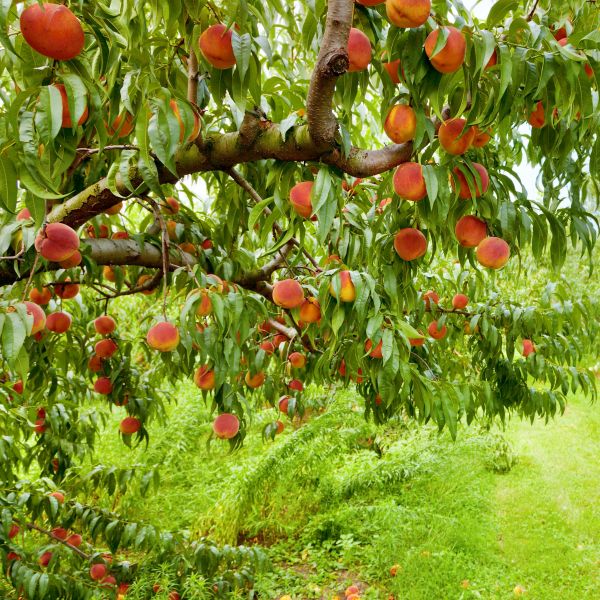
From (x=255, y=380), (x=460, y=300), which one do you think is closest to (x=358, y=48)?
(x=255, y=380)

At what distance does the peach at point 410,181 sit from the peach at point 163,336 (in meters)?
0.79

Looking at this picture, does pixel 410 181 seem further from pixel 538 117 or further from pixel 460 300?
pixel 460 300

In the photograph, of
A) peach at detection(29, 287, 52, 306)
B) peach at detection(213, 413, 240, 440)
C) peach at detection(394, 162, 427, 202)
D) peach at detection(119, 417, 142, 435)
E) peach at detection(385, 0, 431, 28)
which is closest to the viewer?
peach at detection(385, 0, 431, 28)

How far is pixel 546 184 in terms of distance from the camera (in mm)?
1196

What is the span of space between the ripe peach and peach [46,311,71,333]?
1.18 metres

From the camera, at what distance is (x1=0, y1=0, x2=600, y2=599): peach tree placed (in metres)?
0.81

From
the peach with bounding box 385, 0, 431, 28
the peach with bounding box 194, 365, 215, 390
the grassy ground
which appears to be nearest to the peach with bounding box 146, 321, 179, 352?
the peach with bounding box 194, 365, 215, 390

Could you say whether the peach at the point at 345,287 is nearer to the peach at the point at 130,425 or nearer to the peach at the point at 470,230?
the peach at the point at 470,230

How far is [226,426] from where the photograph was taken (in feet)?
6.69

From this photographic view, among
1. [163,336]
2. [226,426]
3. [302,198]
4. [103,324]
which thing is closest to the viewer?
[302,198]

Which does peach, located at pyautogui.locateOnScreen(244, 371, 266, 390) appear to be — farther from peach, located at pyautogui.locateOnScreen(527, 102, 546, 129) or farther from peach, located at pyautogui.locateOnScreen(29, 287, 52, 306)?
peach, located at pyautogui.locateOnScreen(527, 102, 546, 129)

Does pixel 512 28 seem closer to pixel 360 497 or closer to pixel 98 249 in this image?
pixel 98 249

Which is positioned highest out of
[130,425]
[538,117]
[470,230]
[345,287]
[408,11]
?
[408,11]

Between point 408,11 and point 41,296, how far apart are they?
1556 millimetres
